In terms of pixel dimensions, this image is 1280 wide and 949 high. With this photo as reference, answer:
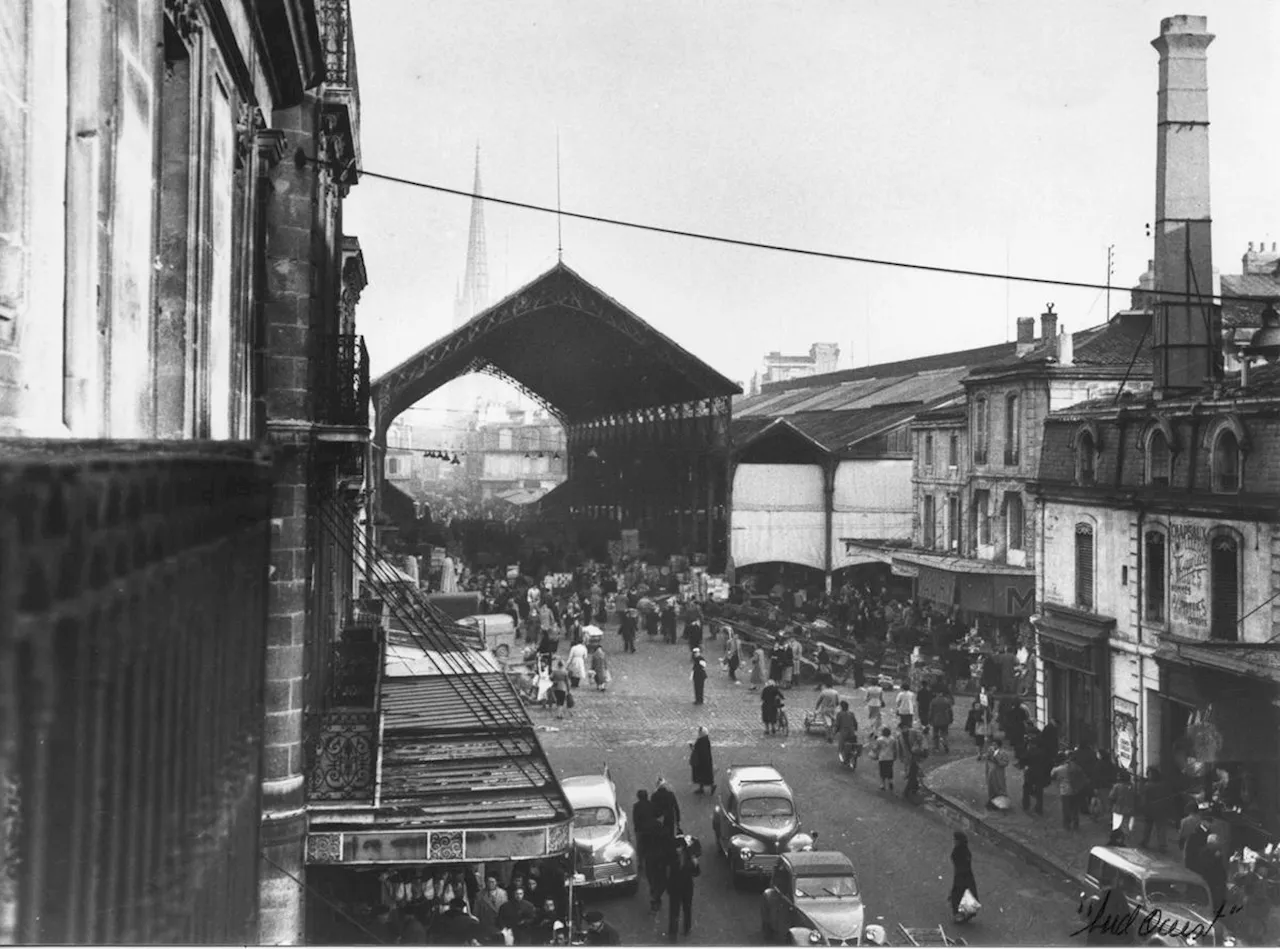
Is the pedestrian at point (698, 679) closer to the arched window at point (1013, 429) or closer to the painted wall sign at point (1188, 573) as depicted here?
the painted wall sign at point (1188, 573)

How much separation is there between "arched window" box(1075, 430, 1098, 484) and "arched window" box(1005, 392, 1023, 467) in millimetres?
9986

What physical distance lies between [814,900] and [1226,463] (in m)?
10.3

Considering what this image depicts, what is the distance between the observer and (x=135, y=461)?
2123 millimetres

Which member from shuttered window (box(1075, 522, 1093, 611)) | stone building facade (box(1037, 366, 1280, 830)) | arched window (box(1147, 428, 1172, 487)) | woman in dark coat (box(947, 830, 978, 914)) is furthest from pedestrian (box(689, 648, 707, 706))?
woman in dark coat (box(947, 830, 978, 914))

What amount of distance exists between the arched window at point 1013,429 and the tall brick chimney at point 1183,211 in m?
10.6

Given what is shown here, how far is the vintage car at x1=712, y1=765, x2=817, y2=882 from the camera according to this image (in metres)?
16.8

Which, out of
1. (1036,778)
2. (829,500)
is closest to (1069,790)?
(1036,778)

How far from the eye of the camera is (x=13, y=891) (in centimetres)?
225

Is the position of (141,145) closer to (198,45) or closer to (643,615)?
(198,45)

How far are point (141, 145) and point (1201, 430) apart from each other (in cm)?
1830

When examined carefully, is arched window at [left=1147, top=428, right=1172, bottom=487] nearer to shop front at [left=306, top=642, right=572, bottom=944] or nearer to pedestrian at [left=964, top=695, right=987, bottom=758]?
pedestrian at [left=964, top=695, right=987, bottom=758]

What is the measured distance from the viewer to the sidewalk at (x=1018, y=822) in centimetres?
1756

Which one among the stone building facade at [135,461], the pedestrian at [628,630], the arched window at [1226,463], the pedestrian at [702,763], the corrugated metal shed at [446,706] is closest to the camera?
the stone building facade at [135,461]

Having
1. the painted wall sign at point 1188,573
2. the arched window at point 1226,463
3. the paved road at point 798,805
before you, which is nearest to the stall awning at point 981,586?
the paved road at point 798,805
